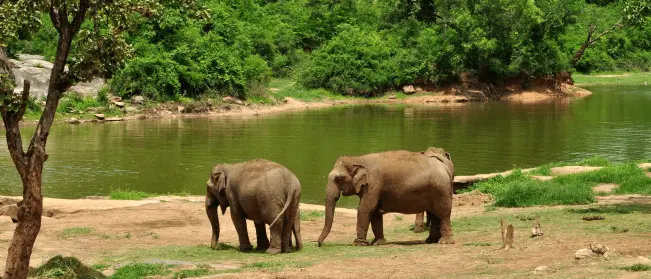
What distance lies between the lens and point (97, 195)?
81.4 ft

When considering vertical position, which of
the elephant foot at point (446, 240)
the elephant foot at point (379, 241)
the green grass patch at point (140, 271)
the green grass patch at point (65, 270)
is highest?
the green grass patch at point (65, 270)

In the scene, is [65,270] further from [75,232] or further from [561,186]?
[561,186]

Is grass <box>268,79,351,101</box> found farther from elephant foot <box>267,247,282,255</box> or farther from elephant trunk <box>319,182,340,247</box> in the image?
elephant foot <box>267,247,282,255</box>

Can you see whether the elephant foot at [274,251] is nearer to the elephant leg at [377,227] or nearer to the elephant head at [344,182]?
the elephant head at [344,182]

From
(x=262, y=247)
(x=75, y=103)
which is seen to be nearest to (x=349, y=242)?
(x=262, y=247)

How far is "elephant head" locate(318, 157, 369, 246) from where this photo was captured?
15.8 m

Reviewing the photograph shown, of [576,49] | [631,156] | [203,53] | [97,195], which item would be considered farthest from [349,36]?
[97,195]

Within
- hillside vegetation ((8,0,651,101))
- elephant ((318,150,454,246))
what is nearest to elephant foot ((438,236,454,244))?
elephant ((318,150,454,246))

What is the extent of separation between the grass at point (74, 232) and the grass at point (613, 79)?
61.1m

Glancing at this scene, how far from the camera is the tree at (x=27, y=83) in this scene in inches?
462

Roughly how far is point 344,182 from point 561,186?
6.47 metres

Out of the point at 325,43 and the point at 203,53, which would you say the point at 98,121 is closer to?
the point at 203,53

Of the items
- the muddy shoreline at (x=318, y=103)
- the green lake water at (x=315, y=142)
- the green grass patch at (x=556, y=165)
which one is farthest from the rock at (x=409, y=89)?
the green grass patch at (x=556, y=165)

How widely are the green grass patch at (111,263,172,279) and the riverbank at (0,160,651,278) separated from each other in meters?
0.01
